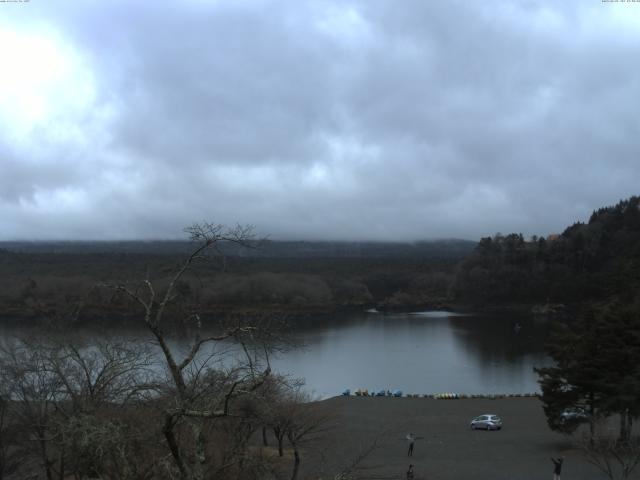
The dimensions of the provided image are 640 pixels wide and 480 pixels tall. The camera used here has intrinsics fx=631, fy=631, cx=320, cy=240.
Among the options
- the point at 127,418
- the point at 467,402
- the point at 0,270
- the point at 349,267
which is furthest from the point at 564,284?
the point at 127,418

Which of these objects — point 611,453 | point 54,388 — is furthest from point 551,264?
point 54,388

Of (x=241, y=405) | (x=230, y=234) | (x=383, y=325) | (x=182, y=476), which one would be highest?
(x=230, y=234)

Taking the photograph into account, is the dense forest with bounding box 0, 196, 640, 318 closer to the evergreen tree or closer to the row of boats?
the row of boats

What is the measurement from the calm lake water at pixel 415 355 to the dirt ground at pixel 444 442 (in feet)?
12.3

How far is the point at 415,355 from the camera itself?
147 ft

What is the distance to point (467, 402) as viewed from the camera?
28.2m

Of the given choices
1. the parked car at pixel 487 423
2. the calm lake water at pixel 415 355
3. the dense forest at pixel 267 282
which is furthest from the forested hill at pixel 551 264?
the parked car at pixel 487 423

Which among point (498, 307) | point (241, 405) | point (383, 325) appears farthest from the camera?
point (498, 307)

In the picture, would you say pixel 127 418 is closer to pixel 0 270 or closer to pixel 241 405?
pixel 241 405

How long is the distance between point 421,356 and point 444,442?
2402 cm

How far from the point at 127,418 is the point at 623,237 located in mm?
83084

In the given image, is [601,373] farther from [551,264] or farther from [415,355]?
[551,264]

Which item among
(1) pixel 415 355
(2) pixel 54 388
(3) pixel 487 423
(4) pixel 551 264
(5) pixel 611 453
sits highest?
(4) pixel 551 264

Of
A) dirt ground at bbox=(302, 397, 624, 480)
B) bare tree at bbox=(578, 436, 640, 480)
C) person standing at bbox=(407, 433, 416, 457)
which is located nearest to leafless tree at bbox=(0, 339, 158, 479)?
dirt ground at bbox=(302, 397, 624, 480)
